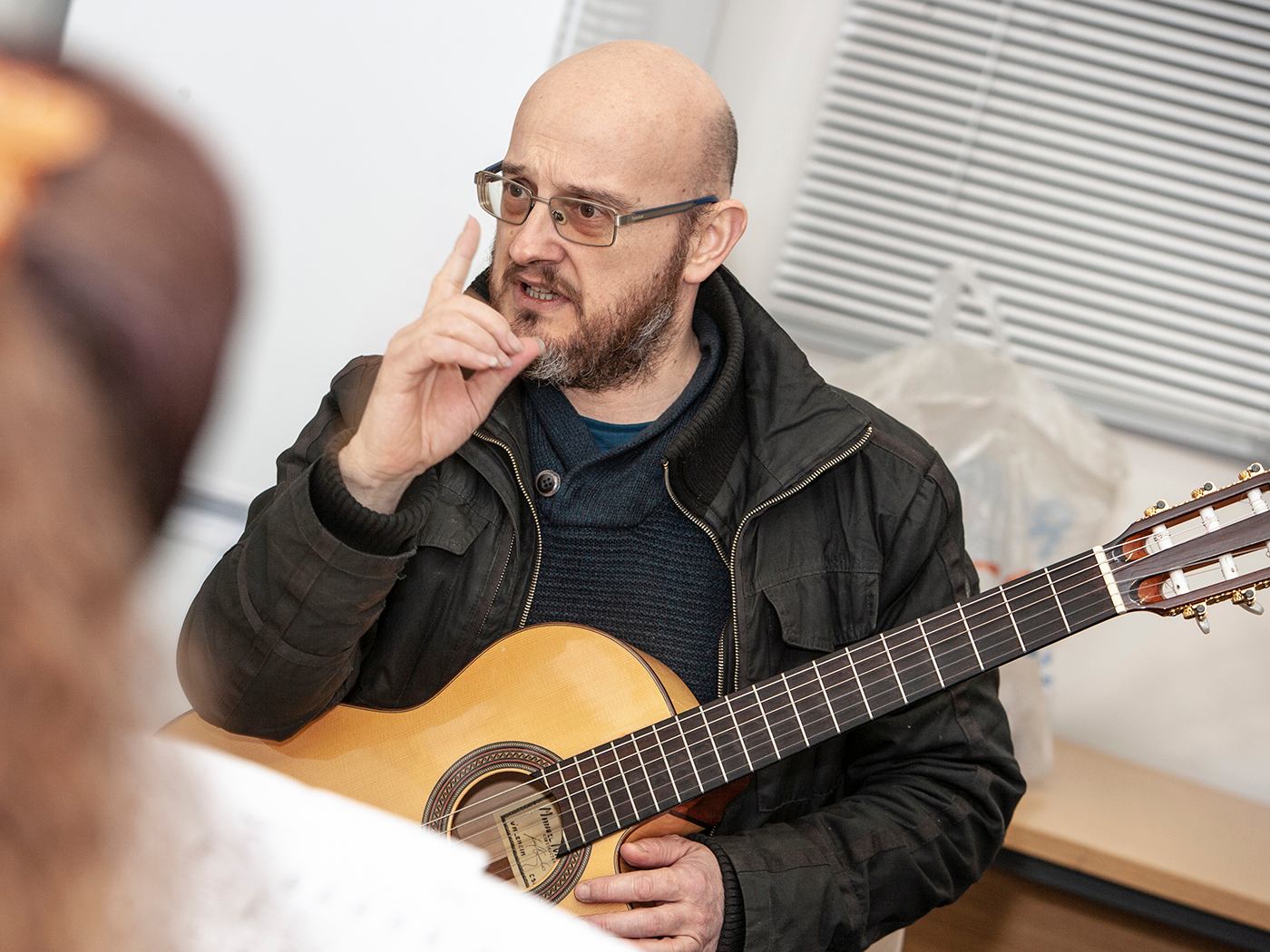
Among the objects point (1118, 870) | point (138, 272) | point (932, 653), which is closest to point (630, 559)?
point (932, 653)

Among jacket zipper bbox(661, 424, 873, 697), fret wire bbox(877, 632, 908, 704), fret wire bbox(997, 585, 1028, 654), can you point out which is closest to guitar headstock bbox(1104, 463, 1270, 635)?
fret wire bbox(997, 585, 1028, 654)

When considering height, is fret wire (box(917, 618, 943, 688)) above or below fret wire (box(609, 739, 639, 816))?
above

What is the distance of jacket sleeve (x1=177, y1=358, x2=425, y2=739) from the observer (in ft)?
4.43

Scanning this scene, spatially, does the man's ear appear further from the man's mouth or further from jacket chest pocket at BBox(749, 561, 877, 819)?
jacket chest pocket at BBox(749, 561, 877, 819)

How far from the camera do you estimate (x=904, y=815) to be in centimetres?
153

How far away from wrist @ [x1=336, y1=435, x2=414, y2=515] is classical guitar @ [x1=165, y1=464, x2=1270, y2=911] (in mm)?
215

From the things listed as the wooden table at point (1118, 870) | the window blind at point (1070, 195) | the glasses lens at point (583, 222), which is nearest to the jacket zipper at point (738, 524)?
the glasses lens at point (583, 222)

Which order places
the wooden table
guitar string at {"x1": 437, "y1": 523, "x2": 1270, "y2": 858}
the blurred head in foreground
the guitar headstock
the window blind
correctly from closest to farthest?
the blurred head in foreground < the guitar headstock < guitar string at {"x1": 437, "y1": 523, "x2": 1270, "y2": 858} < the wooden table < the window blind

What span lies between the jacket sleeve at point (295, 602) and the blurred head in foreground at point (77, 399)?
100 centimetres

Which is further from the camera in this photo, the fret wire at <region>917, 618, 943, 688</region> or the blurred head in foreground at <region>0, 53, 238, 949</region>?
the fret wire at <region>917, 618, 943, 688</region>

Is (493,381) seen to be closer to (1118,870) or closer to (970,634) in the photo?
(970,634)

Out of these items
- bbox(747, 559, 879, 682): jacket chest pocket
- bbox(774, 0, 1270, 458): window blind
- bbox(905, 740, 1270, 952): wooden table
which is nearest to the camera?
bbox(747, 559, 879, 682): jacket chest pocket

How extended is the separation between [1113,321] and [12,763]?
2388 millimetres

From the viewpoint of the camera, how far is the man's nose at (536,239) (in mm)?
1598
